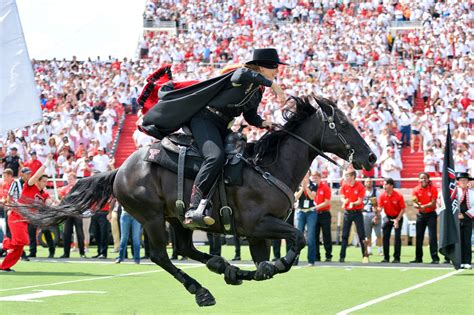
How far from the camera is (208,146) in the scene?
981 centimetres

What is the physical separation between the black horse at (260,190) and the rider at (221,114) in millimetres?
271

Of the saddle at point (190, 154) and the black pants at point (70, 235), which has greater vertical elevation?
the saddle at point (190, 154)

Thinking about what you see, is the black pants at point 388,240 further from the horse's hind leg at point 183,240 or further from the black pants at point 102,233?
the horse's hind leg at point 183,240

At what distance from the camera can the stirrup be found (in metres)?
9.55

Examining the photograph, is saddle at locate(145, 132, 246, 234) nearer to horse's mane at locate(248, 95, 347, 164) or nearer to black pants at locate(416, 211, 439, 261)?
horse's mane at locate(248, 95, 347, 164)

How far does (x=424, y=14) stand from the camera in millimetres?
43250

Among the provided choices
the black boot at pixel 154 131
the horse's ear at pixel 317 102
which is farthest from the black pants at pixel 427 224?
the black boot at pixel 154 131

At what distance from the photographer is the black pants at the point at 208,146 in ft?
31.7

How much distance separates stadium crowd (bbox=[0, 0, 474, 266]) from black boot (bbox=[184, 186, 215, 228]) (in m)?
14.4

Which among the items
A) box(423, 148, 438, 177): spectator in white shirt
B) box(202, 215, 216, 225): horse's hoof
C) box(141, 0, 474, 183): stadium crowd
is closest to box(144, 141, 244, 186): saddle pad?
box(202, 215, 216, 225): horse's hoof

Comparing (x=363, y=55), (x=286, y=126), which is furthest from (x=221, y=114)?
(x=363, y=55)

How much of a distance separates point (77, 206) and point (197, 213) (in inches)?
92.5

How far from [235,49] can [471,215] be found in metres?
24.2

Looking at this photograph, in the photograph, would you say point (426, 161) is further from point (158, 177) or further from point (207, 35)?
point (207, 35)
